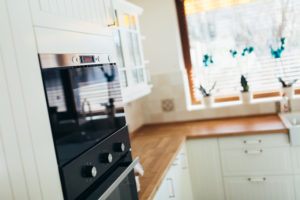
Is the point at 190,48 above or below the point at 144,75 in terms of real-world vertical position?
above

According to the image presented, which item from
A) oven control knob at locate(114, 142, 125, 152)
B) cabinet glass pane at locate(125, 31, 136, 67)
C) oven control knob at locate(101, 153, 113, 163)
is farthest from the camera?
cabinet glass pane at locate(125, 31, 136, 67)

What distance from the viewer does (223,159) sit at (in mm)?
2686

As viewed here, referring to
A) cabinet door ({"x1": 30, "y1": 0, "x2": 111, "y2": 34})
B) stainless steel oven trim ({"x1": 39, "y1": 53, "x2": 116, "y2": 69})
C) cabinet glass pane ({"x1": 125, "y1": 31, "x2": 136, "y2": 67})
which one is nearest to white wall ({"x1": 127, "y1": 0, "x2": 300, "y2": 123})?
cabinet glass pane ({"x1": 125, "y1": 31, "x2": 136, "y2": 67})

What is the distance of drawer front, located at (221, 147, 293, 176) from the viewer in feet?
8.35

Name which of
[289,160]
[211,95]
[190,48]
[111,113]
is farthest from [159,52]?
[111,113]

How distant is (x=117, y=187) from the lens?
120cm

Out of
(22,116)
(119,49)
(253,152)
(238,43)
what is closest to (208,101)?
(238,43)

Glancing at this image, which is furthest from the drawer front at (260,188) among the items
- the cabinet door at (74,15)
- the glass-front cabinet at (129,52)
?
the cabinet door at (74,15)

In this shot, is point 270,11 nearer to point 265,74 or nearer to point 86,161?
point 265,74

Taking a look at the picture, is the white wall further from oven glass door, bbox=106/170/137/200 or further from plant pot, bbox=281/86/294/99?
oven glass door, bbox=106/170/137/200

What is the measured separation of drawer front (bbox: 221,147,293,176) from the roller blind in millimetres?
811

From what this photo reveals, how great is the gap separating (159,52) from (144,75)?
79cm

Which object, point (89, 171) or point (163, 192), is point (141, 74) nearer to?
point (163, 192)

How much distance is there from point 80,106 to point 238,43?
8.19ft
